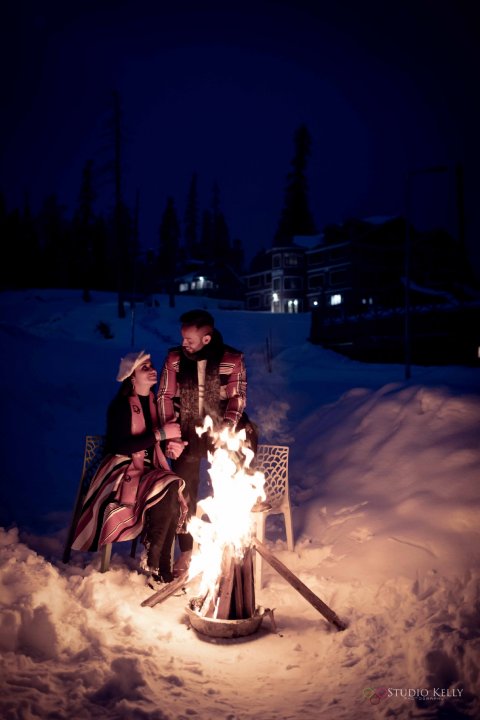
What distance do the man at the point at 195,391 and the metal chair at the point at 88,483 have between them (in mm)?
692

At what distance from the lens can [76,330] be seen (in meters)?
32.5

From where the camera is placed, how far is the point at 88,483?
5125mm

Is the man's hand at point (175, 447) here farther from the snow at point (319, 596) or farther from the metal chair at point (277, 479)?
the snow at point (319, 596)

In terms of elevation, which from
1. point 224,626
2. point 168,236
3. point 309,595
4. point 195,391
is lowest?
point 224,626

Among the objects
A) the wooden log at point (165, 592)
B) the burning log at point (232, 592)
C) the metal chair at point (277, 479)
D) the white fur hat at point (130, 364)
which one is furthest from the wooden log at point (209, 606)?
the white fur hat at point (130, 364)

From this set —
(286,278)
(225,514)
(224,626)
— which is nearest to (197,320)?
(225,514)

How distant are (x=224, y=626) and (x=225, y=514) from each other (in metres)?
0.75

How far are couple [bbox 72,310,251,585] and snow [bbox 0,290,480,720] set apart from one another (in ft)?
1.38

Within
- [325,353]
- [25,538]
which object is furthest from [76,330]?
[25,538]

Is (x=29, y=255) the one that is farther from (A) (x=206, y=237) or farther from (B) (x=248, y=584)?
(B) (x=248, y=584)

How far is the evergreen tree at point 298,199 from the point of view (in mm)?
58062

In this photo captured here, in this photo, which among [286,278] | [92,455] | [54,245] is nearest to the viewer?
[92,455]

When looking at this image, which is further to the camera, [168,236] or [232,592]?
[168,236]

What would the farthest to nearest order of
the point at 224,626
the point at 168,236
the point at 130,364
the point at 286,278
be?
1. the point at 168,236
2. the point at 286,278
3. the point at 130,364
4. the point at 224,626
